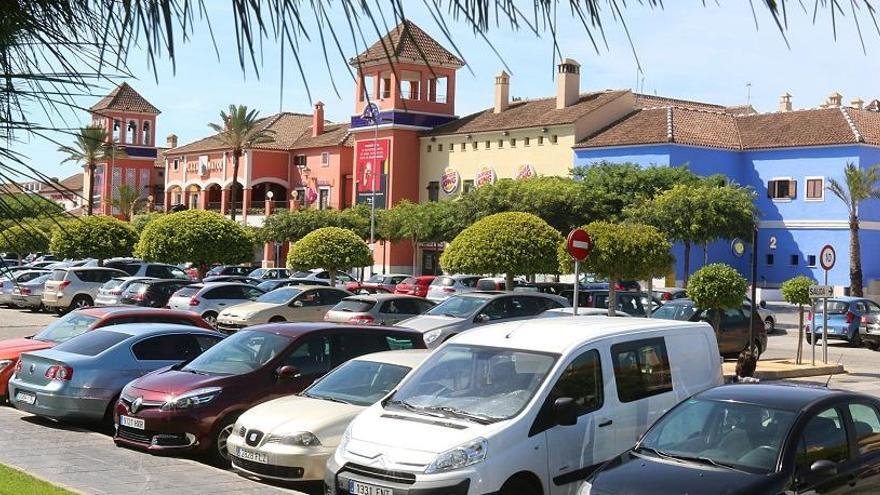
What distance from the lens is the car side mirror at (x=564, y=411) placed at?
8828mm

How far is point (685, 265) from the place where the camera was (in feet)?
183

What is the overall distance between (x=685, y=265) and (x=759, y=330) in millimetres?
28867

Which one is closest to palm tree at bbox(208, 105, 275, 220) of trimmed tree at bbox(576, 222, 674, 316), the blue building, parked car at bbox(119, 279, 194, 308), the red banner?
the red banner

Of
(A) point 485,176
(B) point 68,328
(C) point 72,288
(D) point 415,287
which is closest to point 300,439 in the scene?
(B) point 68,328

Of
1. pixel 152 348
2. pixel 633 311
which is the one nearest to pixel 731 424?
pixel 152 348

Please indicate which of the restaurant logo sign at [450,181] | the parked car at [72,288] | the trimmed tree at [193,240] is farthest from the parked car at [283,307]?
the restaurant logo sign at [450,181]

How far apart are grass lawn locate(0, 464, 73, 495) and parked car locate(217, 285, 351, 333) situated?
62.8 ft

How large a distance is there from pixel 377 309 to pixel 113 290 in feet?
41.7

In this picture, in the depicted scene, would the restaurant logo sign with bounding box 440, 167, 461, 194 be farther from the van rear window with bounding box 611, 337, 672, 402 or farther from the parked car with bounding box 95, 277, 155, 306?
the van rear window with bounding box 611, 337, 672, 402

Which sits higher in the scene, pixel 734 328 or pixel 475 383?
pixel 475 383

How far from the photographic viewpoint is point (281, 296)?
3134 centimetres

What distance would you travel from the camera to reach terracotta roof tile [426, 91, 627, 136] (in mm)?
63969

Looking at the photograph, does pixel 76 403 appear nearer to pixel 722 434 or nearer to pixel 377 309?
pixel 722 434

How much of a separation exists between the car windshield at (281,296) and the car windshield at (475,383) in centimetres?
2131
